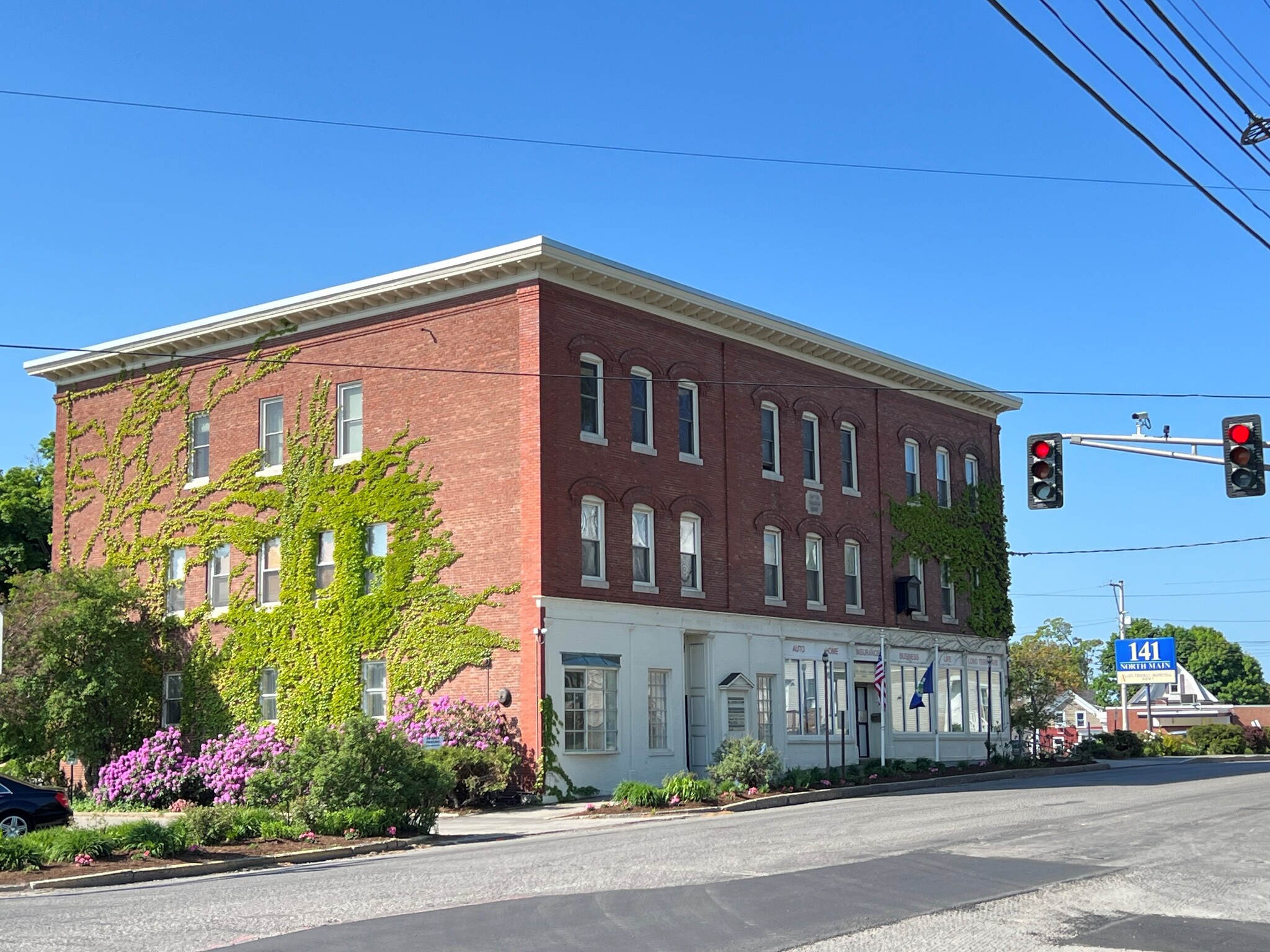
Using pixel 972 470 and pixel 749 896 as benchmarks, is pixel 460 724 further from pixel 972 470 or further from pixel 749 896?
pixel 972 470

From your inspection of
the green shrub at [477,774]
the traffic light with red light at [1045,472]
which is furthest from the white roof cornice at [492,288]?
the traffic light with red light at [1045,472]

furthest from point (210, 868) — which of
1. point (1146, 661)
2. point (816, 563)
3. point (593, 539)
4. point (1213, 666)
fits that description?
point (1213, 666)

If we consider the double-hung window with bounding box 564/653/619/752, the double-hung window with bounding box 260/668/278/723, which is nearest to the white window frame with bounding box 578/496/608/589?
the double-hung window with bounding box 564/653/619/752

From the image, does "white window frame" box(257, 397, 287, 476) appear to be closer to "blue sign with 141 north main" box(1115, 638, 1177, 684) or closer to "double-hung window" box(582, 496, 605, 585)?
"double-hung window" box(582, 496, 605, 585)

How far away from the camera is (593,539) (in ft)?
115

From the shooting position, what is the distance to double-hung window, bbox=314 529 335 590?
121ft

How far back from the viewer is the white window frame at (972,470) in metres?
50.3

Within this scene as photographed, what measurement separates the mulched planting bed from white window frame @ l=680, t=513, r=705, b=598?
16007 mm

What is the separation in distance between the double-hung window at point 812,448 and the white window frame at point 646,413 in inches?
281

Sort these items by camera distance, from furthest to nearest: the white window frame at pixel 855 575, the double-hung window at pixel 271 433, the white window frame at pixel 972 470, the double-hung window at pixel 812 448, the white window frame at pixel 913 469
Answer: the white window frame at pixel 972 470 < the white window frame at pixel 913 469 < the white window frame at pixel 855 575 < the double-hung window at pixel 812 448 < the double-hung window at pixel 271 433

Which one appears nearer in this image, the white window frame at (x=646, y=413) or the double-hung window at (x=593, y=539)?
the double-hung window at (x=593, y=539)

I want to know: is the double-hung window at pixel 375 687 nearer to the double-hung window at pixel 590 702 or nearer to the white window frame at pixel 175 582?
the double-hung window at pixel 590 702

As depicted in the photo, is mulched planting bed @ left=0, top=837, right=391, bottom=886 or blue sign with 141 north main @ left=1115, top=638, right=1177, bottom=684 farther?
blue sign with 141 north main @ left=1115, top=638, right=1177, bottom=684

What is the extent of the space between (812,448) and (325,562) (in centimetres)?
1441
